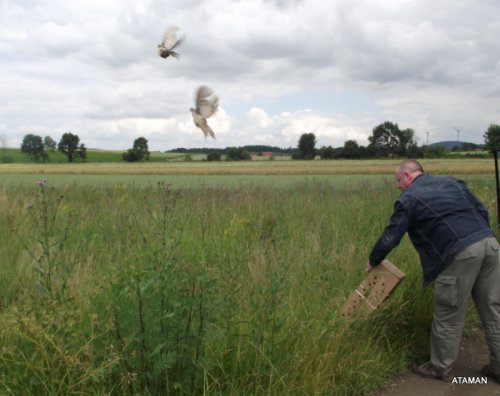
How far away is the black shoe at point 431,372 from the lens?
411 centimetres

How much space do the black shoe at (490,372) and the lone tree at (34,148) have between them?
12.7ft

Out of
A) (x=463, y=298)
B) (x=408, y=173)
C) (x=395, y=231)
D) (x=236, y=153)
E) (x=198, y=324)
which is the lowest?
(x=463, y=298)

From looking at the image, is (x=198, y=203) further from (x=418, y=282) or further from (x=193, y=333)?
(x=193, y=333)

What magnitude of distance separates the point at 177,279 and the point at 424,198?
7.08ft

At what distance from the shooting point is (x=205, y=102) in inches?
53.3

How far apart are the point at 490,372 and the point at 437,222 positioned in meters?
1.36

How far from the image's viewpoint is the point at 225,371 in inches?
128

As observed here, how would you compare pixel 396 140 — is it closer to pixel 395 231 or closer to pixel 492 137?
pixel 492 137

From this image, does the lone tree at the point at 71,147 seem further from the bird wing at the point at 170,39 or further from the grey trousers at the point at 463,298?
the grey trousers at the point at 463,298

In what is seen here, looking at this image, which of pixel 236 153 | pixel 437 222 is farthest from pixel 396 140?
pixel 236 153

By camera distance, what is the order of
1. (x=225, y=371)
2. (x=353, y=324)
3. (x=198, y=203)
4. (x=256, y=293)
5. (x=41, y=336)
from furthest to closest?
(x=198, y=203) < (x=353, y=324) < (x=256, y=293) < (x=225, y=371) < (x=41, y=336)

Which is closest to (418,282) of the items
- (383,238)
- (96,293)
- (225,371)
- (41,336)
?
(383,238)

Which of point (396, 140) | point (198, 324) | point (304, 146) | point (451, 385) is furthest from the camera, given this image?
point (396, 140)

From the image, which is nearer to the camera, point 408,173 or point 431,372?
point 431,372
